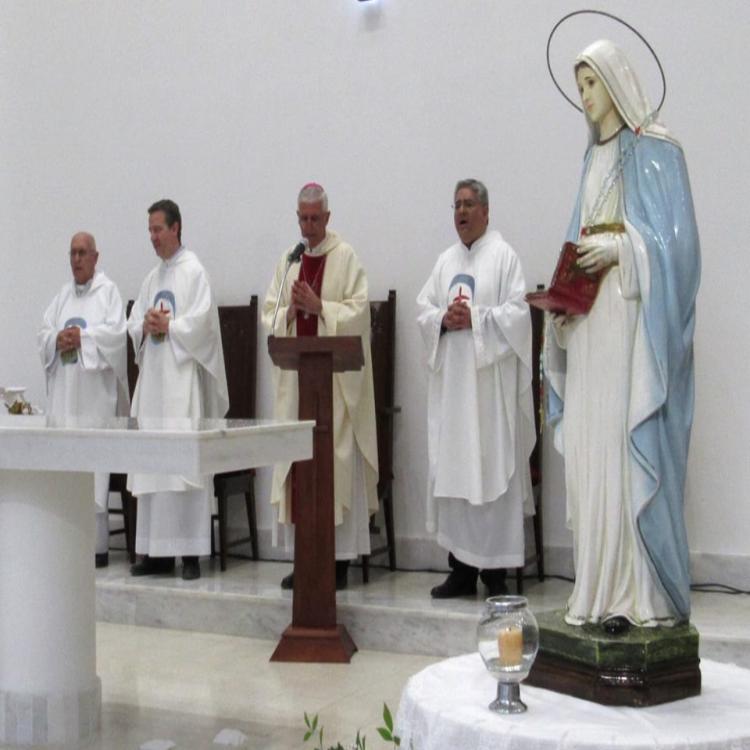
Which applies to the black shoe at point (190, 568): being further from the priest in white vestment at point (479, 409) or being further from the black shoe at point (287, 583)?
the priest in white vestment at point (479, 409)

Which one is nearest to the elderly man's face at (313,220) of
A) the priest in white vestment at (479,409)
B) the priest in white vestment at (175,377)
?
the priest in white vestment at (479,409)

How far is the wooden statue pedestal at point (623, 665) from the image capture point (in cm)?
335

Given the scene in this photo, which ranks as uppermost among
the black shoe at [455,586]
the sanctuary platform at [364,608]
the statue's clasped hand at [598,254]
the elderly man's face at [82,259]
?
the elderly man's face at [82,259]

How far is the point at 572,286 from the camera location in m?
3.61

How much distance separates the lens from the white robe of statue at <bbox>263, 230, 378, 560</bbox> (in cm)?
634

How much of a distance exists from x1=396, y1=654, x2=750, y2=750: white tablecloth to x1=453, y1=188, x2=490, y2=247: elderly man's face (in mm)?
3078

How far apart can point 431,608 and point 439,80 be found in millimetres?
3144

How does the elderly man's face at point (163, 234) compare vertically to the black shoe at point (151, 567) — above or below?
above

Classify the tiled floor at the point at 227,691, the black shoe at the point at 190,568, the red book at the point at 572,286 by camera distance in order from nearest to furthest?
the red book at the point at 572,286, the tiled floor at the point at 227,691, the black shoe at the point at 190,568

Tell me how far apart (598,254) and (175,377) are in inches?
151

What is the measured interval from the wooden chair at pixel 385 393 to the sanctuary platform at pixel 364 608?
232 mm

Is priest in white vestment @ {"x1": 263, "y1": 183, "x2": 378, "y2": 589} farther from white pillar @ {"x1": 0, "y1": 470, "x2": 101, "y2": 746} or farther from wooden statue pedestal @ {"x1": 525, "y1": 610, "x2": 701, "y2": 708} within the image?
wooden statue pedestal @ {"x1": 525, "y1": 610, "x2": 701, "y2": 708}

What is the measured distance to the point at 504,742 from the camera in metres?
2.98

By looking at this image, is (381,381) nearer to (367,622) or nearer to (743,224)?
(367,622)
